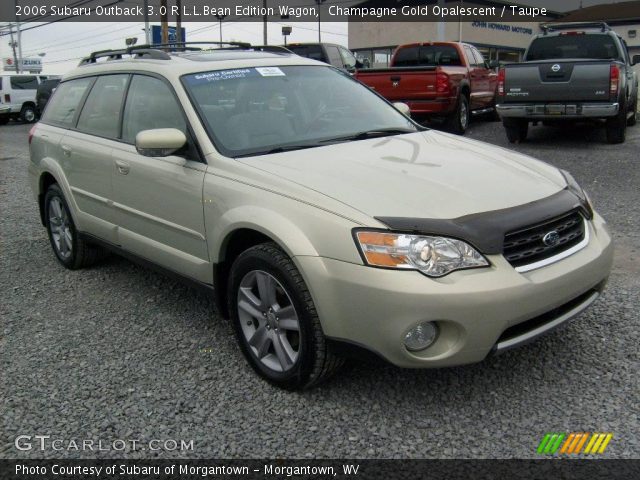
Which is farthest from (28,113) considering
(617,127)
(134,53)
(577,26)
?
(134,53)

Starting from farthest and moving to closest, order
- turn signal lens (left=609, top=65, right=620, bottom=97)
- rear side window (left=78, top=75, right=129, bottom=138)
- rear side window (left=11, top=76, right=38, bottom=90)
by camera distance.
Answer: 1. rear side window (left=11, top=76, right=38, bottom=90)
2. turn signal lens (left=609, top=65, right=620, bottom=97)
3. rear side window (left=78, top=75, right=129, bottom=138)

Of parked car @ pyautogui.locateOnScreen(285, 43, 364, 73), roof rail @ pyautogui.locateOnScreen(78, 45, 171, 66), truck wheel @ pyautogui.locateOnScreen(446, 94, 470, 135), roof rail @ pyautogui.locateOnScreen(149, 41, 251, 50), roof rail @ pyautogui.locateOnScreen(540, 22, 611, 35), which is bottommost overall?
truck wheel @ pyautogui.locateOnScreen(446, 94, 470, 135)

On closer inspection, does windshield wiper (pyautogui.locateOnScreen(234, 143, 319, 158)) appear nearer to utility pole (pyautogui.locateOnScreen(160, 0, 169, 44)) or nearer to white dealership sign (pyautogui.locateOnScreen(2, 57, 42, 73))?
utility pole (pyautogui.locateOnScreen(160, 0, 169, 44))

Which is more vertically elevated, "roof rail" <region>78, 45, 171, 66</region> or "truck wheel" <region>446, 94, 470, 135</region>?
"roof rail" <region>78, 45, 171, 66</region>

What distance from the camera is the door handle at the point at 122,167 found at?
4.16m

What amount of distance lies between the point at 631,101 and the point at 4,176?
11452 mm

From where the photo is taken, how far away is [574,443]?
2.70 meters

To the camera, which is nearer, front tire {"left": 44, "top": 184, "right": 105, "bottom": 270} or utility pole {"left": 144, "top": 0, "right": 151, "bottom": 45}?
front tire {"left": 44, "top": 184, "right": 105, "bottom": 270}

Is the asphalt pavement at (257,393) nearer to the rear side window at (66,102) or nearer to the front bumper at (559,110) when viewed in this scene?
the rear side window at (66,102)

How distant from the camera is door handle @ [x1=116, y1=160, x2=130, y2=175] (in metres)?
4.16

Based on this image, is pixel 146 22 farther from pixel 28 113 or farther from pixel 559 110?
pixel 559 110

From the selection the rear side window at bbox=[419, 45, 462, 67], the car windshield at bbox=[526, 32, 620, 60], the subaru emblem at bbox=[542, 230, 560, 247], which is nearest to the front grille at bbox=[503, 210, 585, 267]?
the subaru emblem at bbox=[542, 230, 560, 247]

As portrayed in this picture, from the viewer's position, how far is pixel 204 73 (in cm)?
397

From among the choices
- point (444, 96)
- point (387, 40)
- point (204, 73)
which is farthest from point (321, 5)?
point (204, 73)
